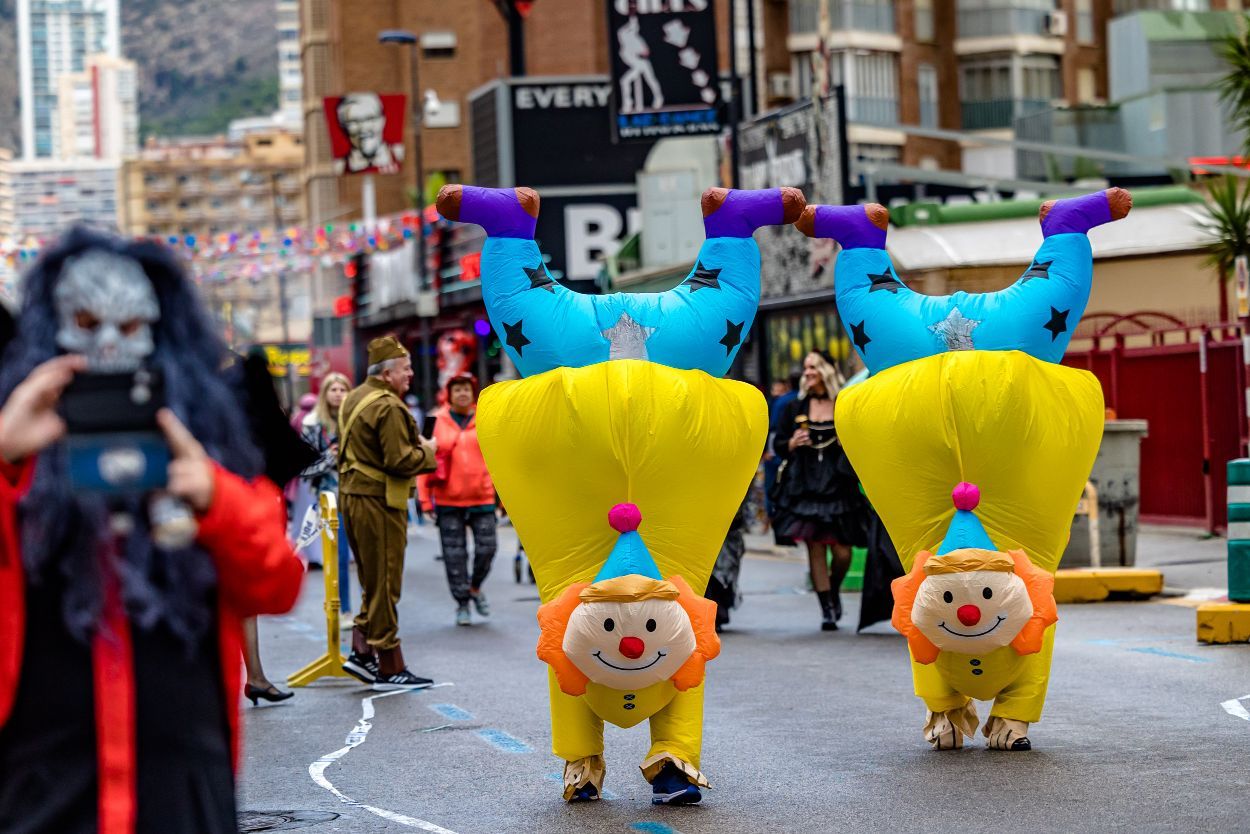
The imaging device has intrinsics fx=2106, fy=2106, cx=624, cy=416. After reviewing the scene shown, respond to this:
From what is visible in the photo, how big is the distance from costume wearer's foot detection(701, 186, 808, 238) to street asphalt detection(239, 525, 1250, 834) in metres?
2.17

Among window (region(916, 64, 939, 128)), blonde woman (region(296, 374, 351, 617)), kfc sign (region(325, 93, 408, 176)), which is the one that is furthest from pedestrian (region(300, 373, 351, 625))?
window (region(916, 64, 939, 128))

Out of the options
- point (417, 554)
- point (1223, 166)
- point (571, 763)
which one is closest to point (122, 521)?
point (571, 763)

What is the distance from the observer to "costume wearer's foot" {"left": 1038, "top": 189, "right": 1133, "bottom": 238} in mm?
8758

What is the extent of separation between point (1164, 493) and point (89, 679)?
1848 centimetres

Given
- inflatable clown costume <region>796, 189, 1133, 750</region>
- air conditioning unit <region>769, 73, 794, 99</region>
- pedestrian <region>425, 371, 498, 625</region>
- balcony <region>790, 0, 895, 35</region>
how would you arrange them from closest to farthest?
inflatable clown costume <region>796, 189, 1133, 750</region> → pedestrian <region>425, 371, 498, 625</region> → balcony <region>790, 0, 895, 35</region> → air conditioning unit <region>769, 73, 794, 99</region>

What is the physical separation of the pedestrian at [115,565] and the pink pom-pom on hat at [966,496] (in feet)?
15.1

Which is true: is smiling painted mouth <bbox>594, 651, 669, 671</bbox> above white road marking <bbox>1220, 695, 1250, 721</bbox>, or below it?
above

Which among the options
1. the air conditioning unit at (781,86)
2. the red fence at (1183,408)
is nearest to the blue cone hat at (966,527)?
the red fence at (1183,408)

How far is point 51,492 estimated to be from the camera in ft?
13.5

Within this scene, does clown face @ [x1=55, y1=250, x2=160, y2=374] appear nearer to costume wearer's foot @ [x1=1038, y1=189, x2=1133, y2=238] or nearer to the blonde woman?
costume wearer's foot @ [x1=1038, y1=189, x2=1133, y2=238]

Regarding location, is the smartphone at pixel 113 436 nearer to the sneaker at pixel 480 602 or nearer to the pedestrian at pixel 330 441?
the pedestrian at pixel 330 441

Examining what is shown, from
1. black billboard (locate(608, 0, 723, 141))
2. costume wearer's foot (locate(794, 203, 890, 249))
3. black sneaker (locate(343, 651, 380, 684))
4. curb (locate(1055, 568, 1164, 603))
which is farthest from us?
black billboard (locate(608, 0, 723, 141))

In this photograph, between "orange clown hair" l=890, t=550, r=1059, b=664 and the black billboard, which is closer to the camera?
"orange clown hair" l=890, t=550, r=1059, b=664

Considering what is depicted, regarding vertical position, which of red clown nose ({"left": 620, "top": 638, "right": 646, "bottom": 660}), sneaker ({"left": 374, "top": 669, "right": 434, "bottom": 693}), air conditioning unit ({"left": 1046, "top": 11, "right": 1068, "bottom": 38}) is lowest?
sneaker ({"left": 374, "top": 669, "right": 434, "bottom": 693})
